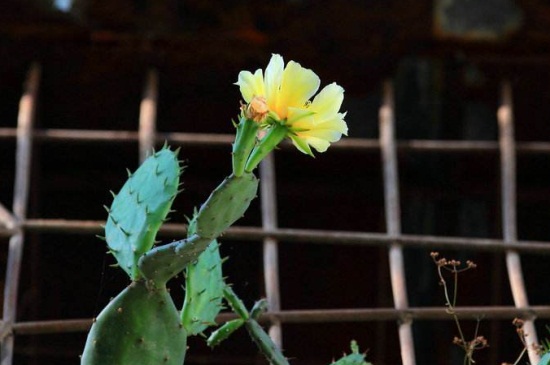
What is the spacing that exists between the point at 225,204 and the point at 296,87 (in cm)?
18

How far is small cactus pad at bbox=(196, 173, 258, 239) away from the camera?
66.0 inches

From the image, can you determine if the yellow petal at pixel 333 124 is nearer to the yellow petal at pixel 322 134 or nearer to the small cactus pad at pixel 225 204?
the yellow petal at pixel 322 134

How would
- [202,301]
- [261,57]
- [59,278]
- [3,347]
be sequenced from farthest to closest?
[59,278] → [261,57] → [3,347] → [202,301]

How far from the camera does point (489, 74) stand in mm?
3693

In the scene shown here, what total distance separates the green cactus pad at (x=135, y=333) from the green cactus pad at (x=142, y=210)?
0.04 m

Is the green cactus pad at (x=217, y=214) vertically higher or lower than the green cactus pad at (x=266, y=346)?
higher

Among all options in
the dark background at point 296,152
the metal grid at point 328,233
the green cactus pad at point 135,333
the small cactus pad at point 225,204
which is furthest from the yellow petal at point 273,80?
the dark background at point 296,152

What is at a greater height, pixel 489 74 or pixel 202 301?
pixel 489 74

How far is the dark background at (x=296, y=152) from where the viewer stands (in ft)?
11.8

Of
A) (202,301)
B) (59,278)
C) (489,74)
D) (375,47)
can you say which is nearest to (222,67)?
(375,47)

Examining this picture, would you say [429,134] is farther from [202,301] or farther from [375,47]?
[202,301]

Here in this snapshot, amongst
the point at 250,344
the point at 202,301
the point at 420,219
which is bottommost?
the point at 202,301

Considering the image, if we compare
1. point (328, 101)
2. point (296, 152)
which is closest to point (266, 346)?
point (328, 101)

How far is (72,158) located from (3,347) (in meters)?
1.34
